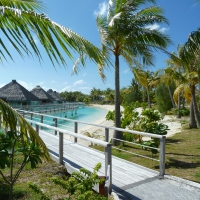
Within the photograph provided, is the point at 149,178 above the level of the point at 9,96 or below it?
below

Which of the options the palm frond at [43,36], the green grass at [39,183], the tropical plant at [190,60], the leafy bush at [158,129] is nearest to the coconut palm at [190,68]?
the tropical plant at [190,60]

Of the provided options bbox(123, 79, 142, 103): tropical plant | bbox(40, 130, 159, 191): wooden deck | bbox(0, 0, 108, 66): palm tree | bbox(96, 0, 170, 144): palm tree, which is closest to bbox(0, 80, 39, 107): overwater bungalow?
bbox(123, 79, 142, 103): tropical plant

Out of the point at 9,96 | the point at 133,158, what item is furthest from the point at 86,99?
the point at 133,158

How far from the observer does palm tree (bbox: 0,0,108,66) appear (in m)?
1.99

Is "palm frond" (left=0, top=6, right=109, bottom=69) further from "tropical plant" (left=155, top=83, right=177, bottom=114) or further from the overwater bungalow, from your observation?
the overwater bungalow

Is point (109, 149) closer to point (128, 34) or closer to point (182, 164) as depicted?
point (182, 164)

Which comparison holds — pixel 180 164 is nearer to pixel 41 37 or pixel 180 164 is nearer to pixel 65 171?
pixel 65 171

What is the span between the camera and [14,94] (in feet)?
92.7

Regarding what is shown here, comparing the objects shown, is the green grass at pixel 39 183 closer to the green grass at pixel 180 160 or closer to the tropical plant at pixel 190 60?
the green grass at pixel 180 160

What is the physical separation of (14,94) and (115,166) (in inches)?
1032

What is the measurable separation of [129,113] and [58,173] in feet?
21.4

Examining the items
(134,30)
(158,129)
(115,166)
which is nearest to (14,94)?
(134,30)

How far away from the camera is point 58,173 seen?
430cm

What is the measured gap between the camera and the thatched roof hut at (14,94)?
89.7ft
